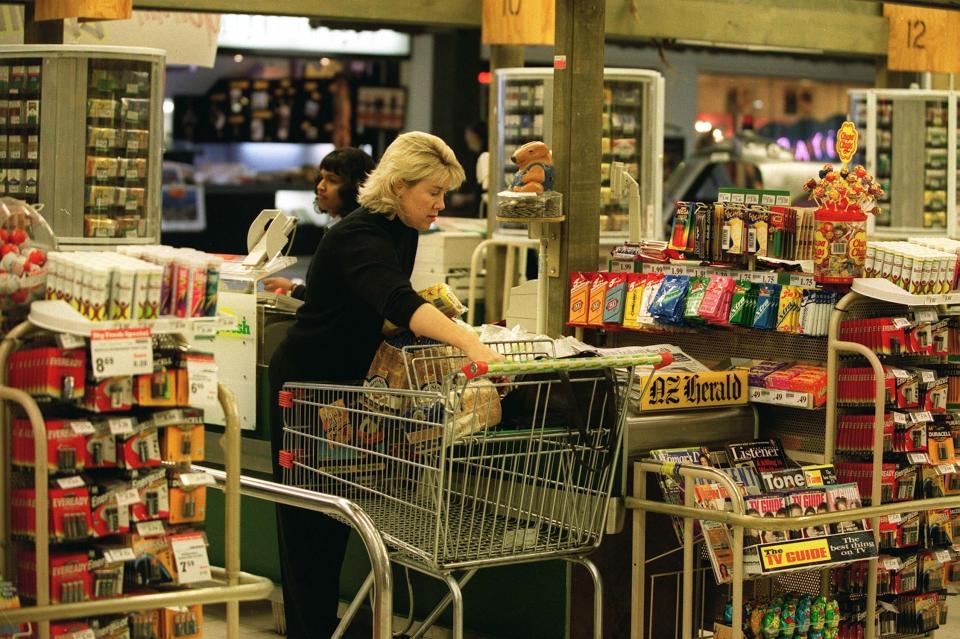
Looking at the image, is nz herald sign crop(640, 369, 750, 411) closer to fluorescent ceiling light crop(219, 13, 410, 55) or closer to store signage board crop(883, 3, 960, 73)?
store signage board crop(883, 3, 960, 73)

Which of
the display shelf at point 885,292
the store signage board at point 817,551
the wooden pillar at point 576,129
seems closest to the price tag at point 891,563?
the store signage board at point 817,551

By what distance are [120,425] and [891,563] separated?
9.01 ft

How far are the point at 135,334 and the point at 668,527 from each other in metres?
2.27

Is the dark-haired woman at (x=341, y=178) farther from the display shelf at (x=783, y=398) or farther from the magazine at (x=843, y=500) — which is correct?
the magazine at (x=843, y=500)

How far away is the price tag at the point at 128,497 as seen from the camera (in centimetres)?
311

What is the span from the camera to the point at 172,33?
10.7 metres

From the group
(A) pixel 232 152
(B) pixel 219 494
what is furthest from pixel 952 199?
(B) pixel 219 494

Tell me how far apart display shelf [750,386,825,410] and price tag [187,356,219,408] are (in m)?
2.13

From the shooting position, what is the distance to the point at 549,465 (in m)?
4.10

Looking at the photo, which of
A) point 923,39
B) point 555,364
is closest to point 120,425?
point 555,364

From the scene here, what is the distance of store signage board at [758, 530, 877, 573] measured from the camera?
415 centimetres

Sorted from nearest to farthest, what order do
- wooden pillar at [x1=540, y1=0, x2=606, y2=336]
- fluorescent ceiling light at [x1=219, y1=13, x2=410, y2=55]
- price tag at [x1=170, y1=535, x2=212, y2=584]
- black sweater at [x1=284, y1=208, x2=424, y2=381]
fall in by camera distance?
price tag at [x1=170, y1=535, x2=212, y2=584]
black sweater at [x1=284, y1=208, x2=424, y2=381]
wooden pillar at [x1=540, y1=0, x2=606, y2=336]
fluorescent ceiling light at [x1=219, y1=13, x2=410, y2=55]

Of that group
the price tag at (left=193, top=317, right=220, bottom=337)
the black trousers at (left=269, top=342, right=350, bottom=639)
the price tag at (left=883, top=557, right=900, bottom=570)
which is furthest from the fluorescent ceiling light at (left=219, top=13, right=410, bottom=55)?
the price tag at (left=193, top=317, right=220, bottom=337)

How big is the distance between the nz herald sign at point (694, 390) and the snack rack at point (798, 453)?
8.1 inches
